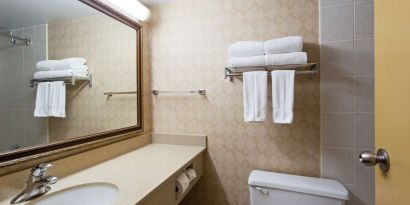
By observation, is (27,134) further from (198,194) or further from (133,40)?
(198,194)

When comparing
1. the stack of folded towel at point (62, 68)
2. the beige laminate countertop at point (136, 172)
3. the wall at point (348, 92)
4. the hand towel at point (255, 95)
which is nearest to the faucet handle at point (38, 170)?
the beige laminate countertop at point (136, 172)

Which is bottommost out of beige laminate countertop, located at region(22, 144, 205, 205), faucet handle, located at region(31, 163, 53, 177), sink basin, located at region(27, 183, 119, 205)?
sink basin, located at region(27, 183, 119, 205)

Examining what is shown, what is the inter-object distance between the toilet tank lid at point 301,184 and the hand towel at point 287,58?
0.75 m

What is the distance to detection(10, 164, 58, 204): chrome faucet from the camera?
2.70 ft

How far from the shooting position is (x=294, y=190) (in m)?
1.25

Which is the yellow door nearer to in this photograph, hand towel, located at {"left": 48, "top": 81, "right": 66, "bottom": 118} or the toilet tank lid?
the toilet tank lid

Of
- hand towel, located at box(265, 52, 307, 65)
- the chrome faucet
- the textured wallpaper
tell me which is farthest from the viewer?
hand towel, located at box(265, 52, 307, 65)

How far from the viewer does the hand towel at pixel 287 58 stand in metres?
1.24

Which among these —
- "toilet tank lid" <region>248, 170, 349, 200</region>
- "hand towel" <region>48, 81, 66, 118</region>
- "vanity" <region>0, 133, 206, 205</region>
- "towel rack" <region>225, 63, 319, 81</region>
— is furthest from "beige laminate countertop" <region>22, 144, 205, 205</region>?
"towel rack" <region>225, 63, 319, 81</region>

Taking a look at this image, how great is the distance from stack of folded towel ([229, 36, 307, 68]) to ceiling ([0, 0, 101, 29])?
3.17ft

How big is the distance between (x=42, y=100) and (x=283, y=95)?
53.1 inches

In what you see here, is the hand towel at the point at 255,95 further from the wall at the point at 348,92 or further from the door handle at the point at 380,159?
the door handle at the point at 380,159

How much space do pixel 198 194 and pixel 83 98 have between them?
44.5 inches

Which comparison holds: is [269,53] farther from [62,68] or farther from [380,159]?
[62,68]
